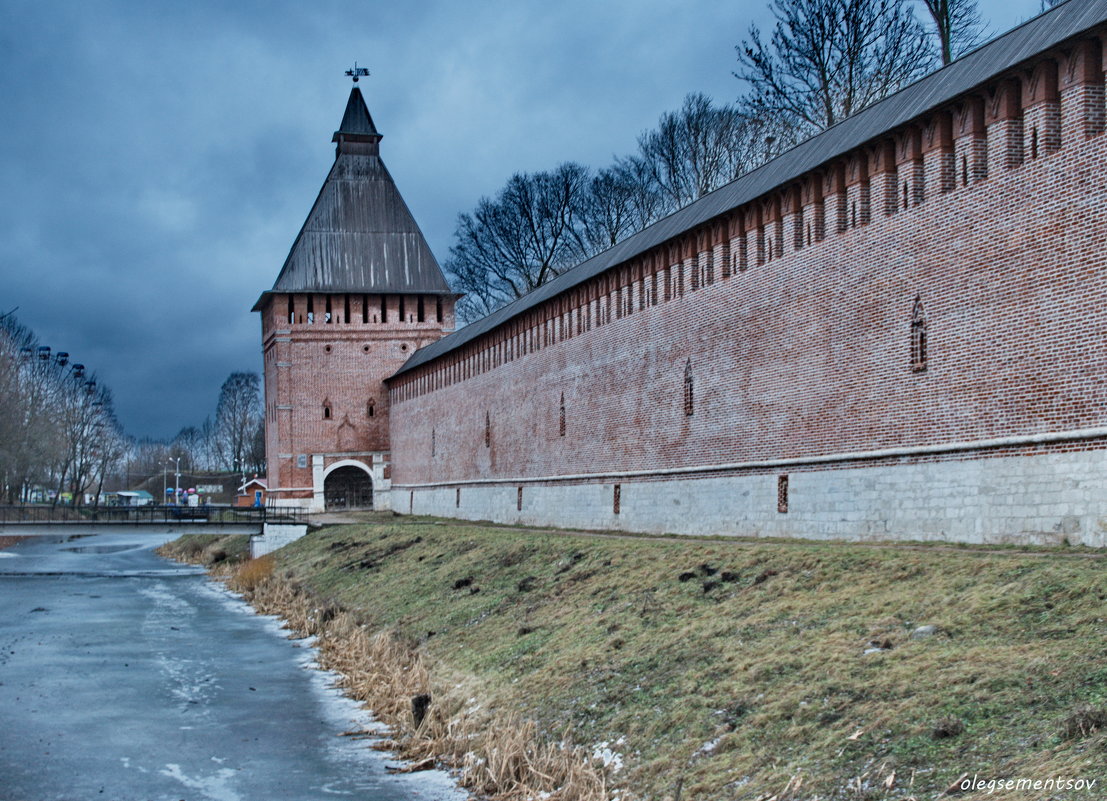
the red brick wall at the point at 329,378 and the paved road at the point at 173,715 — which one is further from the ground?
the red brick wall at the point at 329,378

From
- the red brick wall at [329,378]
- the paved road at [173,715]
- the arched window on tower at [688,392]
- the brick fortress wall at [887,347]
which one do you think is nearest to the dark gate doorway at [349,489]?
the red brick wall at [329,378]

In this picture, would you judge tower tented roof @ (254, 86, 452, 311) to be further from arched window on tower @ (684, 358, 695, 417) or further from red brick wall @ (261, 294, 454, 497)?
arched window on tower @ (684, 358, 695, 417)

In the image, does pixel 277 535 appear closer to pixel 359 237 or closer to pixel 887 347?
pixel 359 237

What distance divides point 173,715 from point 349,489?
31121 millimetres

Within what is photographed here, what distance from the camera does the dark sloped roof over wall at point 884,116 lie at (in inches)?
521

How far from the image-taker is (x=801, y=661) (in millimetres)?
9375

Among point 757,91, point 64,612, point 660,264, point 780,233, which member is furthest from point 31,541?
point 780,233

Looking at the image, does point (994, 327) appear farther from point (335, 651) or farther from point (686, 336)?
point (335, 651)

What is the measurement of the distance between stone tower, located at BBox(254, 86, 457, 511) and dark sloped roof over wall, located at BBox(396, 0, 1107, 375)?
64.5ft

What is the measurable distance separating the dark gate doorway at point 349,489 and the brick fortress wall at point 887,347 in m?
20.1

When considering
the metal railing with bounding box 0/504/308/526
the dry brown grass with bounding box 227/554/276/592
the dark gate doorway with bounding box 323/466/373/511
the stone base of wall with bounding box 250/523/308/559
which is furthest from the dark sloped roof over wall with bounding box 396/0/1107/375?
the dark gate doorway with bounding box 323/466/373/511

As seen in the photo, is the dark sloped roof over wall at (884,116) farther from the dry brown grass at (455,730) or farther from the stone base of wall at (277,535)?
the stone base of wall at (277,535)

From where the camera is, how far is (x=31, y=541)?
55.1 m

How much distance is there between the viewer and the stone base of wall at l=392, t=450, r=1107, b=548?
1220 cm
